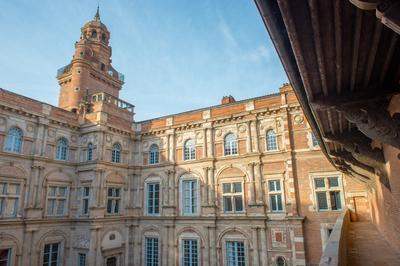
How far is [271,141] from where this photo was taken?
20906mm

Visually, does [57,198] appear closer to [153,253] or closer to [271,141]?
[153,253]

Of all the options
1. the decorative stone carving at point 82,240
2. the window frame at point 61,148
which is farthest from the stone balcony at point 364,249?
the window frame at point 61,148

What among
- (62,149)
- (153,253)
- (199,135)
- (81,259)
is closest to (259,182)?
(199,135)

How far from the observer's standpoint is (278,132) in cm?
2055

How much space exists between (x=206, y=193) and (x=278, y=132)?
279 inches

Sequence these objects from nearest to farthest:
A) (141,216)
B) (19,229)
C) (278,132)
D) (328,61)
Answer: (328,61), (19,229), (278,132), (141,216)

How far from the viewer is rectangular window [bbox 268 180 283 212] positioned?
19.6m

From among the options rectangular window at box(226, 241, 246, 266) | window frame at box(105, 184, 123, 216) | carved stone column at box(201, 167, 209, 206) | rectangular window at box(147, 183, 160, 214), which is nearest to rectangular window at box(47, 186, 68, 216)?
window frame at box(105, 184, 123, 216)

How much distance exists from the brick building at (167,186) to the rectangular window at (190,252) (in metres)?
0.09

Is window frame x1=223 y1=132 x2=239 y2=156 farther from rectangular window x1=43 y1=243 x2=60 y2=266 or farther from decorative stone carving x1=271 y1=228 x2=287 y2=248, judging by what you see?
rectangular window x1=43 y1=243 x2=60 y2=266

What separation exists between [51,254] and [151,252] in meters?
7.25

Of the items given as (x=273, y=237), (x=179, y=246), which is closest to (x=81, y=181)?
(x=179, y=246)

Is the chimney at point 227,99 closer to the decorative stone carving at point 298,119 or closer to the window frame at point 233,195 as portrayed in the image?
the decorative stone carving at point 298,119

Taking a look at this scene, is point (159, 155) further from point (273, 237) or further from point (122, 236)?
point (273, 237)
